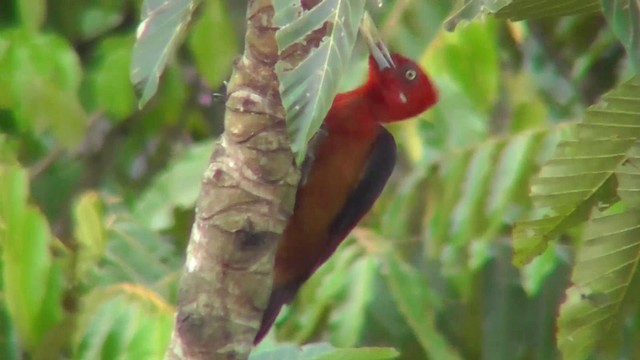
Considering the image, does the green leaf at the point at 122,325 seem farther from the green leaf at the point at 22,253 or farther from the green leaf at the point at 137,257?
the green leaf at the point at 137,257

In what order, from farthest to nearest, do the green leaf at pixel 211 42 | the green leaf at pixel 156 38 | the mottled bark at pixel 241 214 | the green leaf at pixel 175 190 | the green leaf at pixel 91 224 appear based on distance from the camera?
the green leaf at pixel 211 42 → the green leaf at pixel 175 190 → the green leaf at pixel 91 224 → the mottled bark at pixel 241 214 → the green leaf at pixel 156 38

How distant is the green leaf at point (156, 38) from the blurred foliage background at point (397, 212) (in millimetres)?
556

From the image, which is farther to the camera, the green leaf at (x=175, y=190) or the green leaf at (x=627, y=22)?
the green leaf at (x=175, y=190)

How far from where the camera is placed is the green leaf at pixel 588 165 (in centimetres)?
172

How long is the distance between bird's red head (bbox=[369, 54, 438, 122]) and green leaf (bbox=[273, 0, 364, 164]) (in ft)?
3.86

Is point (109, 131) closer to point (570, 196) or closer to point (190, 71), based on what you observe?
point (190, 71)

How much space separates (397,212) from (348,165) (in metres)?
0.53

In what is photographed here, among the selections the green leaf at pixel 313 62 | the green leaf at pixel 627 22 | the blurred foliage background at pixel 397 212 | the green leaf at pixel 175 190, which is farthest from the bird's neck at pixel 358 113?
the green leaf at pixel 313 62

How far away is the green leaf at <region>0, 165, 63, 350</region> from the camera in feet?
7.73

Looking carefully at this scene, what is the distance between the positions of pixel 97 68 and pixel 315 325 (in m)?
1.12

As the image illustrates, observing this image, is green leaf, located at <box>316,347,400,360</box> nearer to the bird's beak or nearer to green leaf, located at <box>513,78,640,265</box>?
green leaf, located at <box>513,78,640,265</box>

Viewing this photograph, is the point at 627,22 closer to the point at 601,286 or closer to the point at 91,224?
the point at 601,286

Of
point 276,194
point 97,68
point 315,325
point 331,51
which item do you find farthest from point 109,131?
point 331,51

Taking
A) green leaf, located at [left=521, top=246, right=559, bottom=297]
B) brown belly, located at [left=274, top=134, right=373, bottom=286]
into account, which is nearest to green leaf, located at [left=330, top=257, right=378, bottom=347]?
brown belly, located at [left=274, top=134, right=373, bottom=286]
